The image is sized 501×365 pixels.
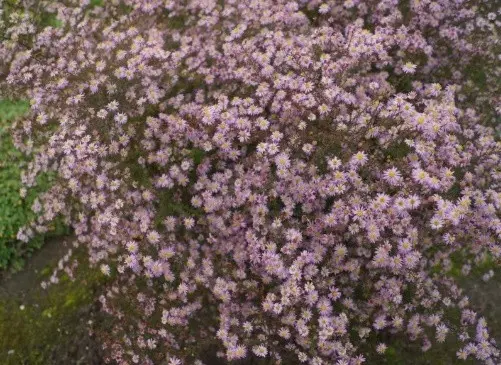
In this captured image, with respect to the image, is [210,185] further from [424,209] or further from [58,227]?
[58,227]

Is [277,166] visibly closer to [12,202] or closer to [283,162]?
[283,162]

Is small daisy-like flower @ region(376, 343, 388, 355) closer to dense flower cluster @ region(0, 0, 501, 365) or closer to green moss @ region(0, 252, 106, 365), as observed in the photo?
dense flower cluster @ region(0, 0, 501, 365)

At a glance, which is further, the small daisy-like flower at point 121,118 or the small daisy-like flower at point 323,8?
the small daisy-like flower at point 323,8

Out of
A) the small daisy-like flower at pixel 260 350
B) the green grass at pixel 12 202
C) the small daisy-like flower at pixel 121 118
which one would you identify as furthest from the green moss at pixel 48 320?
the small daisy-like flower at pixel 260 350

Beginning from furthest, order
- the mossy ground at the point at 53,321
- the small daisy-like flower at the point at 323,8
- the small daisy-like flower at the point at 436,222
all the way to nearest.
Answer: the mossy ground at the point at 53,321, the small daisy-like flower at the point at 323,8, the small daisy-like flower at the point at 436,222

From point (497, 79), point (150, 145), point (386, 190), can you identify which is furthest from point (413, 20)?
point (150, 145)

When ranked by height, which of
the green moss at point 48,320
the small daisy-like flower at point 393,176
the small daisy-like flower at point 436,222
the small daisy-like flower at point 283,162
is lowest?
the green moss at point 48,320

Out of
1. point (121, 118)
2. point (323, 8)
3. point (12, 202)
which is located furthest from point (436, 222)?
point (12, 202)

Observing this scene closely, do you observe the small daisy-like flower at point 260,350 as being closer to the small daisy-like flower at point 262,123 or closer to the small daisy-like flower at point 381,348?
the small daisy-like flower at point 381,348

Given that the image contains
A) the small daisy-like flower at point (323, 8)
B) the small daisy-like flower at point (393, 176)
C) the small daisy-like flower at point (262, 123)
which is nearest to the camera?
the small daisy-like flower at point (393, 176)
